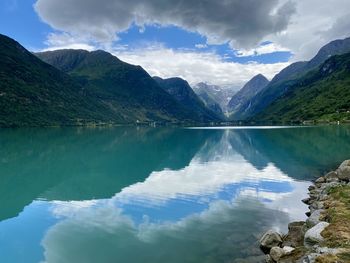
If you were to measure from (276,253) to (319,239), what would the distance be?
297 centimetres

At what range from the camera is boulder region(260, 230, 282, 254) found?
25219 mm

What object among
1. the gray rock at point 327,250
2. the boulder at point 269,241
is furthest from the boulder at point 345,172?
the gray rock at point 327,250

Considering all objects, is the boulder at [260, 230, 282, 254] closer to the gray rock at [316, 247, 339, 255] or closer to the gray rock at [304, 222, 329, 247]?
the gray rock at [304, 222, 329, 247]

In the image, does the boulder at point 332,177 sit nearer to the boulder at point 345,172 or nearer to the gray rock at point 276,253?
the boulder at point 345,172

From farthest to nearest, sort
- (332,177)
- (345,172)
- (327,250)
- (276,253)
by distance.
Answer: (332,177), (345,172), (276,253), (327,250)

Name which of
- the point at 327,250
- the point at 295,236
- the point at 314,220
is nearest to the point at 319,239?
the point at 327,250

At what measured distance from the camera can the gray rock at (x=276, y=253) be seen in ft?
72.9

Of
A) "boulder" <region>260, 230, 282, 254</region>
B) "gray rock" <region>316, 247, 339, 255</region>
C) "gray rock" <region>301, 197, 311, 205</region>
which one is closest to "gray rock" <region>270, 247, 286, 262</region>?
"boulder" <region>260, 230, 282, 254</region>

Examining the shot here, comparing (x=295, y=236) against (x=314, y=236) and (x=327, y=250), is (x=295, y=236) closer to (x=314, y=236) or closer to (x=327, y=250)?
(x=314, y=236)

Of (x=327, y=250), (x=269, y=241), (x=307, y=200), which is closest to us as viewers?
(x=327, y=250)

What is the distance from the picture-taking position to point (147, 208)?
3912 cm

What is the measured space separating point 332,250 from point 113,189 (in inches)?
1451

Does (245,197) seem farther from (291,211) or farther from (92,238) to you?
(92,238)

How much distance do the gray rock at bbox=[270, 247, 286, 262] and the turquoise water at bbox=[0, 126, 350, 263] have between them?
4.94ft
